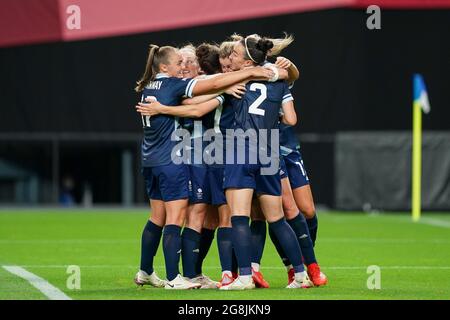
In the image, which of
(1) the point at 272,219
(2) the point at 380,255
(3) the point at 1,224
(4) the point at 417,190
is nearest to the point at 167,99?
(1) the point at 272,219

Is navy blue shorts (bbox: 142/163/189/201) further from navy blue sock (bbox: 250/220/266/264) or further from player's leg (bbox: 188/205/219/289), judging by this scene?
navy blue sock (bbox: 250/220/266/264)

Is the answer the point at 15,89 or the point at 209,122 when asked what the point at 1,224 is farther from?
the point at 209,122

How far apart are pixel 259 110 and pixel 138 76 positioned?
665 inches

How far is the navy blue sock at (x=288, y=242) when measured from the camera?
10.4m

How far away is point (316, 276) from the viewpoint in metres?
11.0

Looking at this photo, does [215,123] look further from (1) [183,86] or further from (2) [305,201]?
(2) [305,201]

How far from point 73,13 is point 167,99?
14.3 meters

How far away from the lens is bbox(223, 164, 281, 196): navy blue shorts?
10.3 m

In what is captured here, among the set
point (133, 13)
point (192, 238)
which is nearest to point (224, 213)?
point (192, 238)

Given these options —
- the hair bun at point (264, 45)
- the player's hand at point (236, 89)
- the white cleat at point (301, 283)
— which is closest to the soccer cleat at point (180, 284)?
the white cleat at point (301, 283)

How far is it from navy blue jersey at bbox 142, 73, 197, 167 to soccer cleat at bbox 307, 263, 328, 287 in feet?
5.49

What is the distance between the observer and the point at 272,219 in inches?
412

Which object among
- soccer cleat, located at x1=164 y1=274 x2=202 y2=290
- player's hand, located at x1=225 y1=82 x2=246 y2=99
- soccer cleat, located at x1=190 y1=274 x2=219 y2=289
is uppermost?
player's hand, located at x1=225 y1=82 x2=246 y2=99

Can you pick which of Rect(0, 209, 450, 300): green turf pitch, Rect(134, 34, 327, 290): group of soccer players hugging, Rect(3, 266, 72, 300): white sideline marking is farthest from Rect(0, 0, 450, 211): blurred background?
Rect(134, 34, 327, 290): group of soccer players hugging
